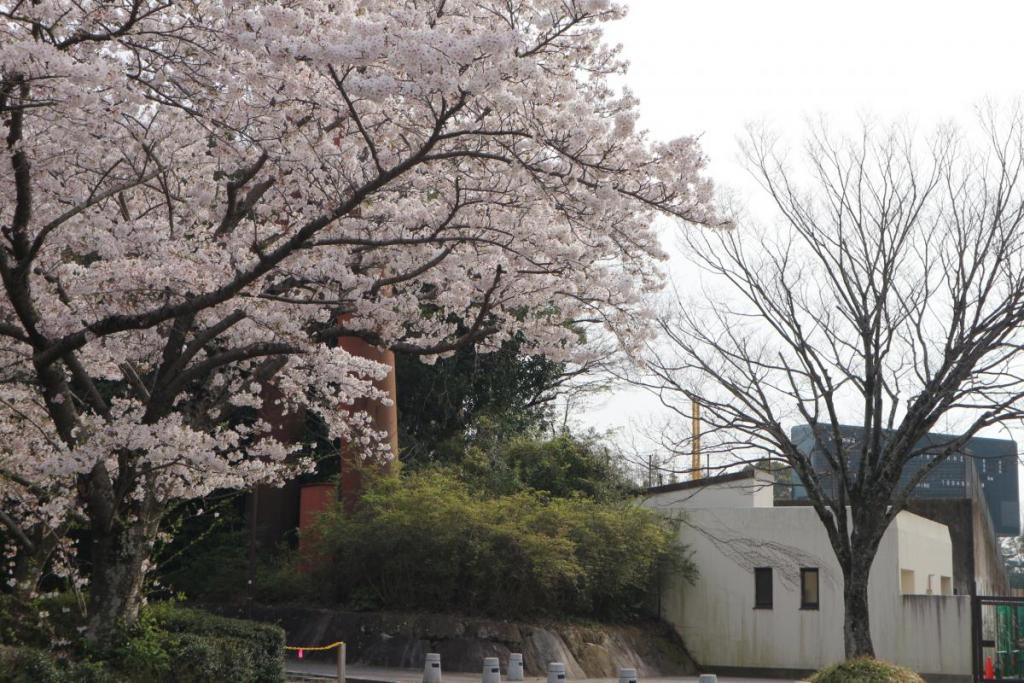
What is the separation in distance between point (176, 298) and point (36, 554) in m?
5.19

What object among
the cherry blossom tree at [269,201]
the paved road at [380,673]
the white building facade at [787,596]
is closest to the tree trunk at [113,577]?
the cherry blossom tree at [269,201]

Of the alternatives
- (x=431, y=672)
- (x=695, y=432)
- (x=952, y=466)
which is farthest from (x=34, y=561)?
(x=952, y=466)

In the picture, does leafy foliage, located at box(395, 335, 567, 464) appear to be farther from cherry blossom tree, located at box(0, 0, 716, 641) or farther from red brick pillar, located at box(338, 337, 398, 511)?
cherry blossom tree, located at box(0, 0, 716, 641)

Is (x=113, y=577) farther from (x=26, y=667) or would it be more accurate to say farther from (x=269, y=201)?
(x=269, y=201)

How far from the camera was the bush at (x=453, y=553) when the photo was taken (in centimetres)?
2167

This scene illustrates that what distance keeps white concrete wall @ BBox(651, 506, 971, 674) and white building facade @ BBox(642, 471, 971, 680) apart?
0.02 m

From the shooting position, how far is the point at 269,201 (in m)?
12.3

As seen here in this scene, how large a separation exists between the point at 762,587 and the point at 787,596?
68 cm

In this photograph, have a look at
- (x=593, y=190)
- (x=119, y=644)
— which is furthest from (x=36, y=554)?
(x=593, y=190)

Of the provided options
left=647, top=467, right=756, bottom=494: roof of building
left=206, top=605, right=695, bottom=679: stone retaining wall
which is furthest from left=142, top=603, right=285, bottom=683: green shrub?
left=647, top=467, right=756, bottom=494: roof of building

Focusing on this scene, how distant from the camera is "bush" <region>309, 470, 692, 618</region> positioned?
21672 millimetres

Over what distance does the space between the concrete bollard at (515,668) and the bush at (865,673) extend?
6.27m

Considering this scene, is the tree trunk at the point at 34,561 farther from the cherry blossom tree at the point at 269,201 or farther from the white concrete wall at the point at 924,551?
the white concrete wall at the point at 924,551

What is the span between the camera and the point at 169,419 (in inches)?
447
